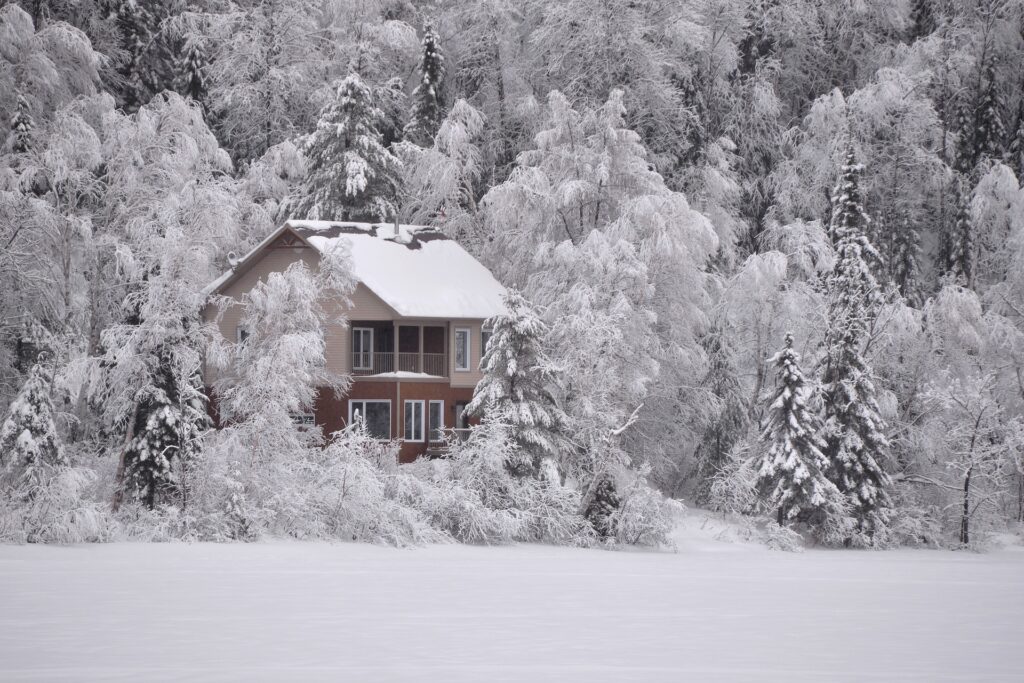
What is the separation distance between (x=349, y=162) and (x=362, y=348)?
10.7 m

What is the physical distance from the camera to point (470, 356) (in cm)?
4722

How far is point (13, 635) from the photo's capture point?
18484 mm

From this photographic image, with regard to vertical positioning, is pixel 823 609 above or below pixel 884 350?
below

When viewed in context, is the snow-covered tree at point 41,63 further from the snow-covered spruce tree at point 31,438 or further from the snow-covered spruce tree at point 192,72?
the snow-covered spruce tree at point 31,438

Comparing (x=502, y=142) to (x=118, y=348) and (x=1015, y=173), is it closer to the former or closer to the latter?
(x=1015, y=173)

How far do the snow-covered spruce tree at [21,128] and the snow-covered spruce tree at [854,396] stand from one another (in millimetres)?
27661

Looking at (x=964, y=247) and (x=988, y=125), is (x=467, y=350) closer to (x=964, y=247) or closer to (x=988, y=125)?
(x=964, y=247)

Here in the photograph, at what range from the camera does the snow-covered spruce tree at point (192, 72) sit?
59.8m

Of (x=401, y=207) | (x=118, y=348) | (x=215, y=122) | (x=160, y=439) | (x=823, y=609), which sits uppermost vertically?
(x=215, y=122)

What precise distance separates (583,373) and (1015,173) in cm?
3025

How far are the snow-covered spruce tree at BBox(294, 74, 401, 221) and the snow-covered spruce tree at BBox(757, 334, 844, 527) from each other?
20532mm

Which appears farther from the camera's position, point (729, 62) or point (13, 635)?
point (729, 62)

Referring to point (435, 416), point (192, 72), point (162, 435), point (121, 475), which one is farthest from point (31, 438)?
point (192, 72)

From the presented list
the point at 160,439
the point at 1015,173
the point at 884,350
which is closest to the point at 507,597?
the point at 160,439
